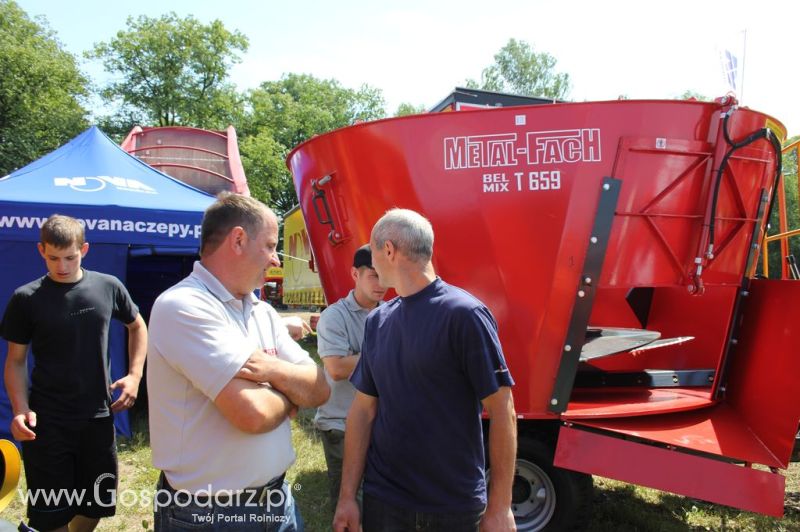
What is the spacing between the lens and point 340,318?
Result: 3.03 meters

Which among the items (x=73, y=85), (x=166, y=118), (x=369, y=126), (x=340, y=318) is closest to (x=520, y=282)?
(x=340, y=318)

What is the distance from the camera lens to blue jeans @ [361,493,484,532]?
188 cm

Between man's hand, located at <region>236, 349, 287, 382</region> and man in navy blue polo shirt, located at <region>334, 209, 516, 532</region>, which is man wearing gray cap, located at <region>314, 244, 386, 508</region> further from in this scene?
man's hand, located at <region>236, 349, 287, 382</region>

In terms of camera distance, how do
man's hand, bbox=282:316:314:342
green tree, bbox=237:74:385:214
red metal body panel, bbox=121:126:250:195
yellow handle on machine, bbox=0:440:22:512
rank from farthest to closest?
green tree, bbox=237:74:385:214
red metal body panel, bbox=121:126:250:195
man's hand, bbox=282:316:314:342
yellow handle on machine, bbox=0:440:22:512

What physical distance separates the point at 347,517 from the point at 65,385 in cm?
209

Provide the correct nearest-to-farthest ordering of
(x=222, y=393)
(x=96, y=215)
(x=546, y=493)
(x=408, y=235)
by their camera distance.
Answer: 1. (x=222, y=393)
2. (x=408, y=235)
3. (x=546, y=493)
4. (x=96, y=215)

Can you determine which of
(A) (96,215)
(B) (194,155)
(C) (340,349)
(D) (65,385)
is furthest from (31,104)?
(C) (340,349)

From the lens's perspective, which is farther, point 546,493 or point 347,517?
point 546,493

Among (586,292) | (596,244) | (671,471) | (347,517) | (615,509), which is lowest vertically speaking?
(615,509)

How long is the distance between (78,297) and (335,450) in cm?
178

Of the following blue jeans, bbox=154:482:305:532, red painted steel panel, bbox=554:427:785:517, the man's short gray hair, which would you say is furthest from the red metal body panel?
blue jeans, bbox=154:482:305:532

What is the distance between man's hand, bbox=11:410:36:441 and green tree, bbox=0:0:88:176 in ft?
81.9

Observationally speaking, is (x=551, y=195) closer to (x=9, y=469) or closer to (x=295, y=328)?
(x=295, y=328)

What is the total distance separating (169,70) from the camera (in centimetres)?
2819
